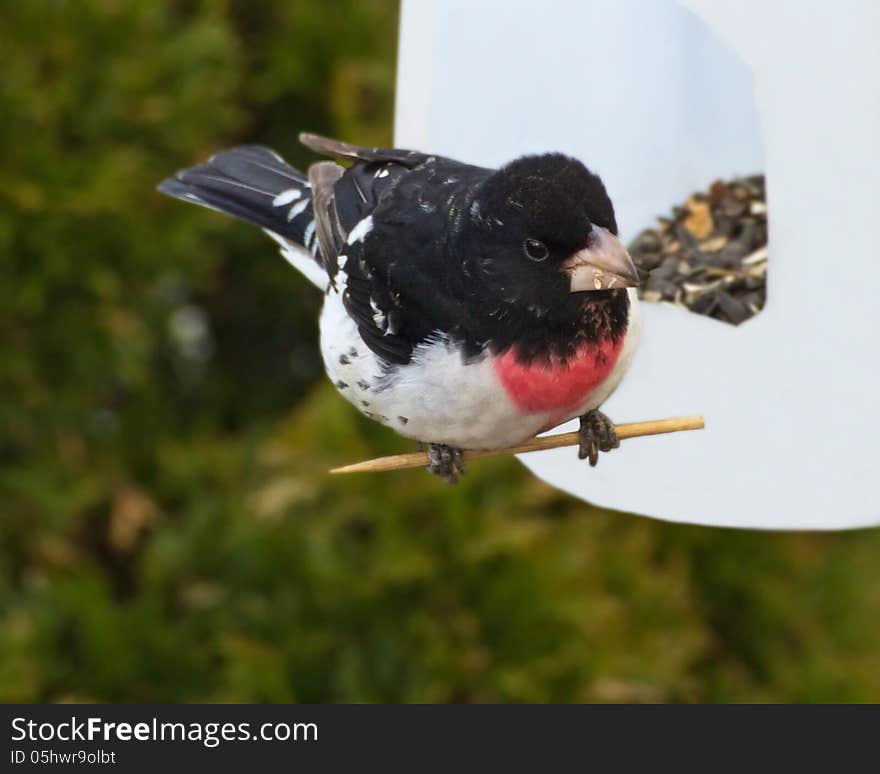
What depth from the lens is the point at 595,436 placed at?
6.71 ft

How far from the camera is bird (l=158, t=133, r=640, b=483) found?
5.74 ft

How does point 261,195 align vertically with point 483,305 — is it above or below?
above

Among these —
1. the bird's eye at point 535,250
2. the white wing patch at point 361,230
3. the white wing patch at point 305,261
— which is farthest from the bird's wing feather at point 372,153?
the bird's eye at point 535,250

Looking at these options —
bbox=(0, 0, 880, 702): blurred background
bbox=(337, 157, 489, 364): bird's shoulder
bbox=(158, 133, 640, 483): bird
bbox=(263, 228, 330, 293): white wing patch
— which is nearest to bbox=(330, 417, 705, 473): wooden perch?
bbox=(158, 133, 640, 483): bird

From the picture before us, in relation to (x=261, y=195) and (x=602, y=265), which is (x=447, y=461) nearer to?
(x=602, y=265)

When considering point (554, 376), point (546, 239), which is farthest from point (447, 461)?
point (546, 239)

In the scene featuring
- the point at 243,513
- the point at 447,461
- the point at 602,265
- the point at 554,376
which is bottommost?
the point at 243,513

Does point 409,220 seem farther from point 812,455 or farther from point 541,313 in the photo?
point 812,455

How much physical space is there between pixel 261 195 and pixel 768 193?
88 cm

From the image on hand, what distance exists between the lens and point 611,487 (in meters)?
2.20

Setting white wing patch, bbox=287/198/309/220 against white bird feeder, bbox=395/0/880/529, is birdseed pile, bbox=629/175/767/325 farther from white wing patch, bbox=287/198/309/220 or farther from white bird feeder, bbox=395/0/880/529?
white wing patch, bbox=287/198/309/220

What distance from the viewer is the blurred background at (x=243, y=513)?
130 inches

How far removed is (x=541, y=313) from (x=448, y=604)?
1.66 metres

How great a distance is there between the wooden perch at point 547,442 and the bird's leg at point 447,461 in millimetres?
39
